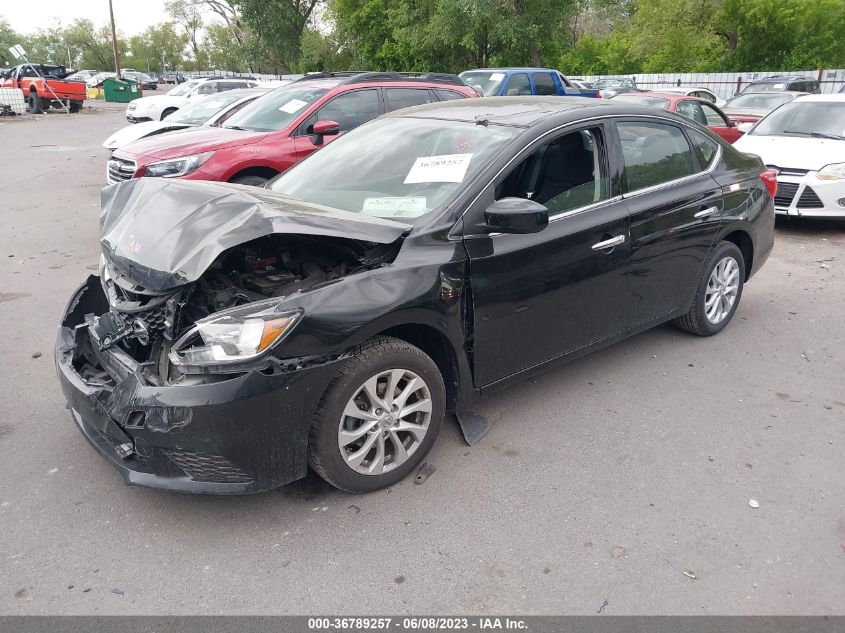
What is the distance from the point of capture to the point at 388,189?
3.89 m

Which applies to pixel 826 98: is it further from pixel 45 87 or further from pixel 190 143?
pixel 45 87

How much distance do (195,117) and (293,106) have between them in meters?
5.27

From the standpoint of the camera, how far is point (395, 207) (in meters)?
3.71

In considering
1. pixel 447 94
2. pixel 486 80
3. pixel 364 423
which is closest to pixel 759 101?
pixel 486 80

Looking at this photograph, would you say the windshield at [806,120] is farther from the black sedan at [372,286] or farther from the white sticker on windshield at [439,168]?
the white sticker on windshield at [439,168]

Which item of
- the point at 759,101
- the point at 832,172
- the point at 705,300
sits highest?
the point at 759,101

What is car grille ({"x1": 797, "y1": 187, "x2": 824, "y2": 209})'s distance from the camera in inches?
331

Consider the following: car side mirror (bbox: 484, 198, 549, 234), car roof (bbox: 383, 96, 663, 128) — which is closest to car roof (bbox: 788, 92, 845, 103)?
car roof (bbox: 383, 96, 663, 128)

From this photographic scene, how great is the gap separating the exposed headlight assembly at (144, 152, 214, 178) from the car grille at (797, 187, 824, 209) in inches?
272

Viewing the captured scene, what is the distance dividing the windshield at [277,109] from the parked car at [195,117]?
72cm

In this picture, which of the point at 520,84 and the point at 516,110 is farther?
the point at 520,84

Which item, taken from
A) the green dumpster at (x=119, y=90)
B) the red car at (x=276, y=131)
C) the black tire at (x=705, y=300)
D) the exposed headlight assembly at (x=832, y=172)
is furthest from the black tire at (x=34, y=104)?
the black tire at (x=705, y=300)
